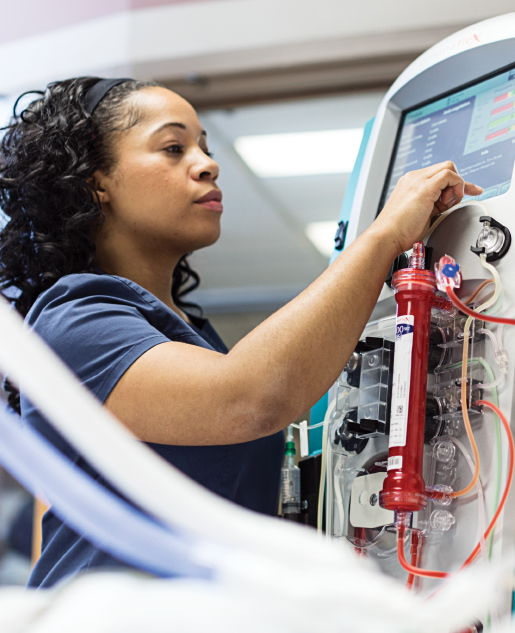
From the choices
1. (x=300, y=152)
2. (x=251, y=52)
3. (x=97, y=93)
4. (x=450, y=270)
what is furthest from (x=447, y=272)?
(x=300, y=152)

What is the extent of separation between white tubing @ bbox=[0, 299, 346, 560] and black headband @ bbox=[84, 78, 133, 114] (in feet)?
3.74

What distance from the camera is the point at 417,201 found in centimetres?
104

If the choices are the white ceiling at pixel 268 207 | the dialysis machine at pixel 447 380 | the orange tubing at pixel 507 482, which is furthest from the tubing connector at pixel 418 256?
the white ceiling at pixel 268 207

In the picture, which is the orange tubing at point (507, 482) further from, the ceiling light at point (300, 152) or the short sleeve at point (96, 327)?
the ceiling light at point (300, 152)

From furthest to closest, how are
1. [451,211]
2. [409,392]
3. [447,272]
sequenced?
1. [451,211]
2. [409,392]
3. [447,272]

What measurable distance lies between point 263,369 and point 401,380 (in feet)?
0.70

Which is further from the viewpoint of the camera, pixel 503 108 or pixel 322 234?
pixel 322 234

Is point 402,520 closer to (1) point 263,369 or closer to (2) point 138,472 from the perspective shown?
(1) point 263,369

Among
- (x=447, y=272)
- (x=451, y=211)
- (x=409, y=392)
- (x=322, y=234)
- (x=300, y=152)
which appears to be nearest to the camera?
(x=447, y=272)

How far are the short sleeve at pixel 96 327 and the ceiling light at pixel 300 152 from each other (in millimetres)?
2756

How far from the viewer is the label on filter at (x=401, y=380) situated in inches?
38.8

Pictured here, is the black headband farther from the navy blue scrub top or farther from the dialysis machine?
the dialysis machine

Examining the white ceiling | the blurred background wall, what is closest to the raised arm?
the blurred background wall

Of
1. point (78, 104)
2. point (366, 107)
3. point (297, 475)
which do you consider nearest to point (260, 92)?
point (366, 107)
